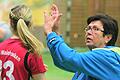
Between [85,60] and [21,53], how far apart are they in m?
1.06

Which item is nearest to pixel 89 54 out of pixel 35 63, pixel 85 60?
pixel 85 60

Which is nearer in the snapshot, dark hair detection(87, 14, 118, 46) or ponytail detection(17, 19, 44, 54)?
dark hair detection(87, 14, 118, 46)

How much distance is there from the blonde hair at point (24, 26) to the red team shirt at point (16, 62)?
0.18ft

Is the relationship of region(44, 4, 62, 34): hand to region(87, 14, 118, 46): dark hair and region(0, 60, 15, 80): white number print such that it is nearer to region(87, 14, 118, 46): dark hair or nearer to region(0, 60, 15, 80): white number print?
region(87, 14, 118, 46): dark hair

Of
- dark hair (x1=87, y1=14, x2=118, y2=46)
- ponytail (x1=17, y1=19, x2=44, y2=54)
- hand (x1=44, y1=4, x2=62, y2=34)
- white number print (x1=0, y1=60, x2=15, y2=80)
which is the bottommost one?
white number print (x1=0, y1=60, x2=15, y2=80)

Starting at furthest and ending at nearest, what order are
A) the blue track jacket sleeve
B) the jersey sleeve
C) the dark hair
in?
the jersey sleeve, the dark hair, the blue track jacket sleeve

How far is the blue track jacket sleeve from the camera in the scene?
2.70 metres

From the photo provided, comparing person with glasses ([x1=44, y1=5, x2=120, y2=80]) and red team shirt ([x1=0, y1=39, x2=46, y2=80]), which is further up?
person with glasses ([x1=44, y1=5, x2=120, y2=80])

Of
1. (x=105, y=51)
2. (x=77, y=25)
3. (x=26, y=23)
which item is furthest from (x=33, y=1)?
(x=105, y=51)

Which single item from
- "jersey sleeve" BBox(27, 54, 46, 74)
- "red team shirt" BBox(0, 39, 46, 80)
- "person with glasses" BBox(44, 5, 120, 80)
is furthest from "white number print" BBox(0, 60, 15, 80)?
"person with glasses" BBox(44, 5, 120, 80)

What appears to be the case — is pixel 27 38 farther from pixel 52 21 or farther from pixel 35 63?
pixel 52 21

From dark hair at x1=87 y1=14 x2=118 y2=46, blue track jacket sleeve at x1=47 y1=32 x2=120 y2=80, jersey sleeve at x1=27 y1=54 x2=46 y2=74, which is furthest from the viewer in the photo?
jersey sleeve at x1=27 y1=54 x2=46 y2=74

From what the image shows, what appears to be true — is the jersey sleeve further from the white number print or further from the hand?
the hand

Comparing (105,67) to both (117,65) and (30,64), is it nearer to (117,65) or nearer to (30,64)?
(117,65)
